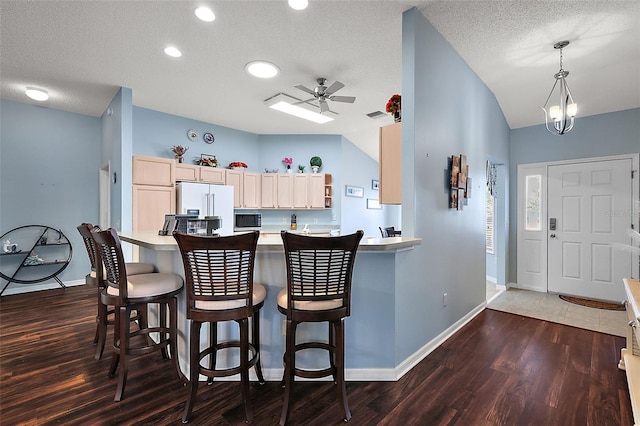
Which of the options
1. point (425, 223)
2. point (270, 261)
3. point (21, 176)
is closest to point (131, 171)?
point (21, 176)

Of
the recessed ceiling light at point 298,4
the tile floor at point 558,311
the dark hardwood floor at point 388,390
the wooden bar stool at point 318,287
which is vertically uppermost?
the recessed ceiling light at point 298,4

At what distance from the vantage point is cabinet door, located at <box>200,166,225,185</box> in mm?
5099

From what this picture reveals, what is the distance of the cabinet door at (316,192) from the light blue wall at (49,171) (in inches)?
152

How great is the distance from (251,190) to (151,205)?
199 centimetres

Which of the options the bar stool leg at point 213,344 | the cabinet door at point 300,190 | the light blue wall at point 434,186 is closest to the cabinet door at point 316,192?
the cabinet door at point 300,190

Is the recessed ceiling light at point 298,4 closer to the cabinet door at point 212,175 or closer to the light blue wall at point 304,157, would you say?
the cabinet door at point 212,175

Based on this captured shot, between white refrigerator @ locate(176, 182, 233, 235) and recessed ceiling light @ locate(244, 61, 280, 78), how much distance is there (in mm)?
2070

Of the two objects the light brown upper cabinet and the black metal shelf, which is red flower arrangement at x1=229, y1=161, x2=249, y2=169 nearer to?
the light brown upper cabinet

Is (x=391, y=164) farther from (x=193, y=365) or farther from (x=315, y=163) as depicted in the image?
(x=315, y=163)

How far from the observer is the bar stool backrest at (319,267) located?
62.4 inches

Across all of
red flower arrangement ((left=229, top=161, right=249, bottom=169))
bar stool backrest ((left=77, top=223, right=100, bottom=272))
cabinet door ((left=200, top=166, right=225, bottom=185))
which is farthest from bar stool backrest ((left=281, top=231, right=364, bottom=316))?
red flower arrangement ((left=229, top=161, right=249, bottom=169))

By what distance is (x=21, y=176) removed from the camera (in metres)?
4.55

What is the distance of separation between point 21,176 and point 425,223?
593cm

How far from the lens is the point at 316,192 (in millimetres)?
6062
